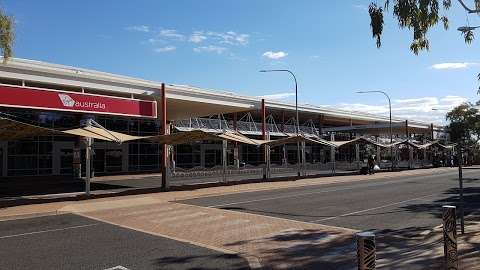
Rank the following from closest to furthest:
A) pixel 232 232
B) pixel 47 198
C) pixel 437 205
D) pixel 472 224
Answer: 1. pixel 232 232
2. pixel 472 224
3. pixel 437 205
4. pixel 47 198

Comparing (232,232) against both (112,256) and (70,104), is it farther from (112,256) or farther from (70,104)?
(70,104)

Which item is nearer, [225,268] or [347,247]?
[225,268]

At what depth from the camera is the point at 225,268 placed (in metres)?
8.66

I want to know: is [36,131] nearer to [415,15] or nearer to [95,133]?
[95,133]

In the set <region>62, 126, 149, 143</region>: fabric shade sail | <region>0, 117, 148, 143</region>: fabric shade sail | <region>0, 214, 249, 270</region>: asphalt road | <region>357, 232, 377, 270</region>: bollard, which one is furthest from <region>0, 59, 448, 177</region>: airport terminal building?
<region>357, 232, 377, 270</region>: bollard

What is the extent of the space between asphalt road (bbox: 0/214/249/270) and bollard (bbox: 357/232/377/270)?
3.22 meters

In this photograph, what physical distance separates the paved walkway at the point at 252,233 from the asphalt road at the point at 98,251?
0.53 metres

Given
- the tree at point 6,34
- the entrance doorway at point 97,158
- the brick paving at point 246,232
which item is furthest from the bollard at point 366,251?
the entrance doorway at point 97,158

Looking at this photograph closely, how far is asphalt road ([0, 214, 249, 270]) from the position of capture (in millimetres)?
8867

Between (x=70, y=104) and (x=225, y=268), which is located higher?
(x=70, y=104)

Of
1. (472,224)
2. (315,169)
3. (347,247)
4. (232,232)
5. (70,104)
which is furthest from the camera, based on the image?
(315,169)

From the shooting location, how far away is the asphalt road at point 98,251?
8.87 meters

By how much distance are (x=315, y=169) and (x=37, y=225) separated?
38.0m

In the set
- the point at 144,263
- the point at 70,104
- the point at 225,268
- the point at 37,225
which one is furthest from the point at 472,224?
the point at 70,104
